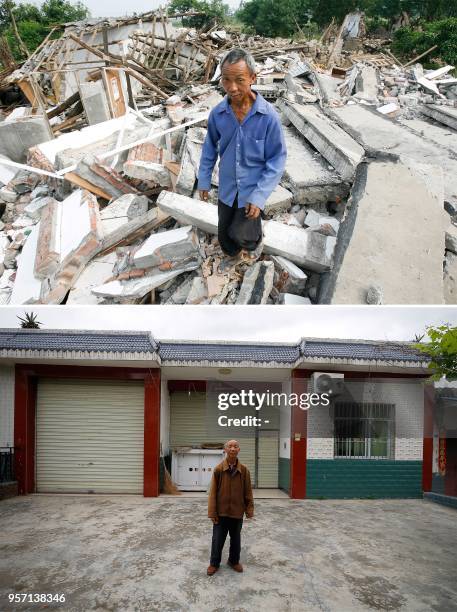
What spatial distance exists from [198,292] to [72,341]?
4.16 m

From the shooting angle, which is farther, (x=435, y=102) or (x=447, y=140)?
(x=435, y=102)

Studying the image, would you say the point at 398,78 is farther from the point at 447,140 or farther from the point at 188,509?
the point at 188,509

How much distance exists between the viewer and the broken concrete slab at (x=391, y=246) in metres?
2.72

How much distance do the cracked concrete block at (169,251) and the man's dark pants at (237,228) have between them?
0.32 metres

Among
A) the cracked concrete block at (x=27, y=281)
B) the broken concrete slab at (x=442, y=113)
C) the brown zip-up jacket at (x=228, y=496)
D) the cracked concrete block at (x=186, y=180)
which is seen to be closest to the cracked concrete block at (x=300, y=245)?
the cracked concrete block at (x=186, y=180)

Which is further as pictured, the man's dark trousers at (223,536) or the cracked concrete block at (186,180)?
the man's dark trousers at (223,536)

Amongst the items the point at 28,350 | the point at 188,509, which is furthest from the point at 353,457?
the point at 28,350

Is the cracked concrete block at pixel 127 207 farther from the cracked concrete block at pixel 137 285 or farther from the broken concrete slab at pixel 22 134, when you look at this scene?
the broken concrete slab at pixel 22 134

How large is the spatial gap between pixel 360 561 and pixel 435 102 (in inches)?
217

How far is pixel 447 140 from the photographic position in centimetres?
488

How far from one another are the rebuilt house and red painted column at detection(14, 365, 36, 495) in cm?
1

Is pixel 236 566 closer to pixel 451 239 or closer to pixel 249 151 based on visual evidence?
pixel 451 239

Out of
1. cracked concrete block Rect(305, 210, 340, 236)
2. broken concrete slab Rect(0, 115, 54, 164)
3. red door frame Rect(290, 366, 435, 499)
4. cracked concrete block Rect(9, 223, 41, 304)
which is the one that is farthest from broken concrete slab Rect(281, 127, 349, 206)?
red door frame Rect(290, 366, 435, 499)

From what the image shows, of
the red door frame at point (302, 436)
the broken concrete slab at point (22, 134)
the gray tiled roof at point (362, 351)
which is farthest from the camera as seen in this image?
the red door frame at point (302, 436)
